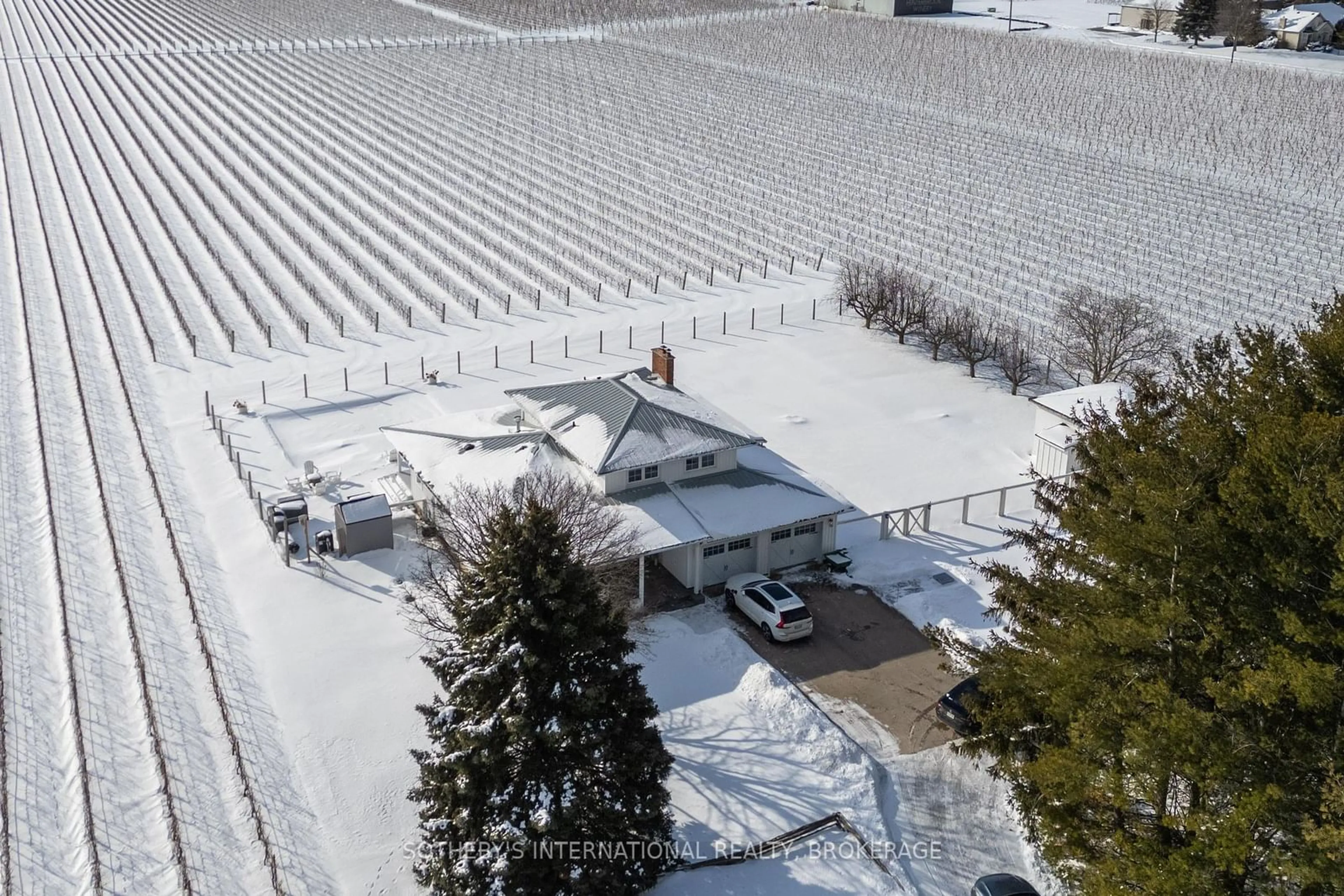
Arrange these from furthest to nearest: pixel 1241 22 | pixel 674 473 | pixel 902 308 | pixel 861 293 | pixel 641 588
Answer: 1. pixel 1241 22
2. pixel 861 293
3. pixel 902 308
4. pixel 674 473
5. pixel 641 588

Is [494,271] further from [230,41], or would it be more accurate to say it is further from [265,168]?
[230,41]

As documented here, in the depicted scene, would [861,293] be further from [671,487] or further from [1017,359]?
[671,487]

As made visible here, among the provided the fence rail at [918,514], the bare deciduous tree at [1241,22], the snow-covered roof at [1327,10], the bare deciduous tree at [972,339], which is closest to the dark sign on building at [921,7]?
the bare deciduous tree at [1241,22]

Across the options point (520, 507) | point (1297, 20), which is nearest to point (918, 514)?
point (520, 507)

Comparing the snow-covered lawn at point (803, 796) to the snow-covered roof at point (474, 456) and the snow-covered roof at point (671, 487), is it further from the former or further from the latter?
the snow-covered roof at point (474, 456)

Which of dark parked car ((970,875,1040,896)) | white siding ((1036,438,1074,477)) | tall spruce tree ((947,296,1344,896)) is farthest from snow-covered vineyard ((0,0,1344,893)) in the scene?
white siding ((1036,438,1074,477))
